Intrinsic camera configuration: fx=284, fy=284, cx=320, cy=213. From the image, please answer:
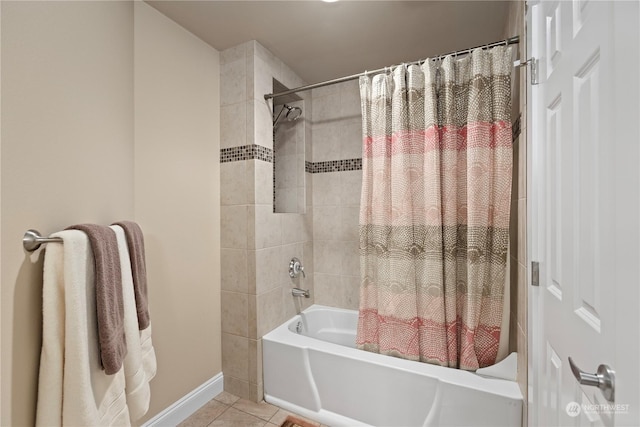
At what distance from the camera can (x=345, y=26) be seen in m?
1.82

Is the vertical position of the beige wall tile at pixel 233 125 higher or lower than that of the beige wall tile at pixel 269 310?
higher

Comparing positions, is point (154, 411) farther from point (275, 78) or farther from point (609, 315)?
point (275, 78)

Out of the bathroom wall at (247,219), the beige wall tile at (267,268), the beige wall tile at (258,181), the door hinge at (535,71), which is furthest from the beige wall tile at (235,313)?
the door hinge at (535,71)

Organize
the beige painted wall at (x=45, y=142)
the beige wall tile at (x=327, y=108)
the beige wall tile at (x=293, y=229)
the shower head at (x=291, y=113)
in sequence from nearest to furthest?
the beige painted wall at (x=45, y=142)
the beige wall tile at (x=293, y=229)
the shower head at (x=291, y=113)
the beige wall tile at (x=327, y=108)

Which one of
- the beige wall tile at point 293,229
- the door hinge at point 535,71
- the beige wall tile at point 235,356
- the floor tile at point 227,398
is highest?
the door hinge at point 535,71

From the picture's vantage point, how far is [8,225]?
937 mm

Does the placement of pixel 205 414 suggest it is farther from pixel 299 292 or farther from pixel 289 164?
pixel 289 164

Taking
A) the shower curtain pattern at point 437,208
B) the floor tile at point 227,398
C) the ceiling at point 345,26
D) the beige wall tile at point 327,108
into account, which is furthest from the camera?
the beige wall tile at point 327,108

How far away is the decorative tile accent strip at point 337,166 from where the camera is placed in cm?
258

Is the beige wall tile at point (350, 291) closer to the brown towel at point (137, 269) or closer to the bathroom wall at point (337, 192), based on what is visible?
the bathroom wall at point (337, 192)

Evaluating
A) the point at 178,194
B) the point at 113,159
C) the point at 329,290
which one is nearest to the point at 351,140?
the point at 329,290

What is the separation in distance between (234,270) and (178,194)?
65 centimetres

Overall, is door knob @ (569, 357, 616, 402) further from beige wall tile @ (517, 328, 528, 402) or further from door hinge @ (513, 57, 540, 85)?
door hinge @ (513, 57, 540, 85)

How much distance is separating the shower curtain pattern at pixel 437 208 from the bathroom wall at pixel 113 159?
44.0 inches
